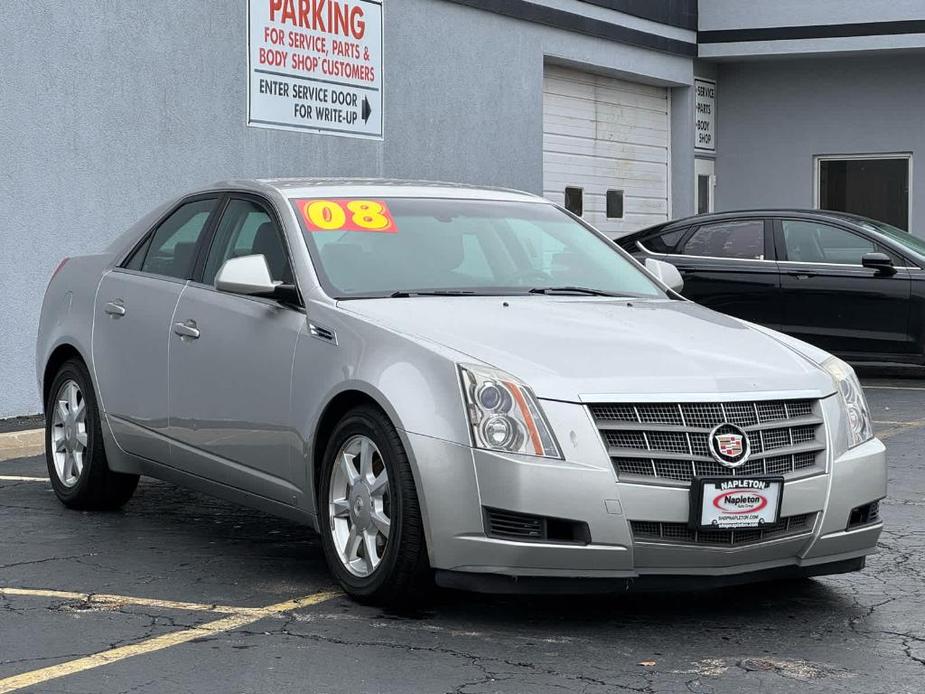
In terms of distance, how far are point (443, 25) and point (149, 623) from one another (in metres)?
11.2

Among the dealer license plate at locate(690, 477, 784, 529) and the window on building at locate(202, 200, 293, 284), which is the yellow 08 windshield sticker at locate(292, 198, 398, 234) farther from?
the dealer license plate at locate(690, 477, 784, 529)

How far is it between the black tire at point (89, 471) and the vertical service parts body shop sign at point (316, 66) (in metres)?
5.87

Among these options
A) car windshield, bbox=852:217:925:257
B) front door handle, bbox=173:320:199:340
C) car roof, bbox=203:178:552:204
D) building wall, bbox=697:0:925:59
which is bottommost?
front door handle, bbox=173:320:199:340

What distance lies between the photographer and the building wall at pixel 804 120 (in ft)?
68.8

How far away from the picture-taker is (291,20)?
13.7m

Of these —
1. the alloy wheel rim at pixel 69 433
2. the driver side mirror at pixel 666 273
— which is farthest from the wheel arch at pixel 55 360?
the driver side mirror at pixel 666 273

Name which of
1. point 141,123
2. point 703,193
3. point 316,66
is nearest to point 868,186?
point 703,193

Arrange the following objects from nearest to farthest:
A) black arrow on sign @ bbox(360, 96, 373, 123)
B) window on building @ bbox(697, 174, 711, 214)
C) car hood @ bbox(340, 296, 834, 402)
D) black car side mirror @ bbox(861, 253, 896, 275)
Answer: car hood @ bbox(340, 296, 834, 402)
black car side mirror @ bbox(861, 253, 896, 275)
black arrow on sign @ bbox(360, 96, 373, 123)
window on building @ bbox(697, 174, 711, 214)

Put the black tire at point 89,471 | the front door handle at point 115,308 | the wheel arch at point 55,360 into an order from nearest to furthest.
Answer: the front door handle at point 115,308
the black tire at point 89,471
the wheel arch at point 55,360

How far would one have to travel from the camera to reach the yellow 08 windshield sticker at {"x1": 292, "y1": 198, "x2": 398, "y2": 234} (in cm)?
658

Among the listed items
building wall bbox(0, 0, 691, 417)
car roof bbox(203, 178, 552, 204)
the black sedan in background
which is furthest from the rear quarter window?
car roof bbox(203, 178, 552, 204)

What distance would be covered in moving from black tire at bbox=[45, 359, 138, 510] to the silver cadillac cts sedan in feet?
0.53

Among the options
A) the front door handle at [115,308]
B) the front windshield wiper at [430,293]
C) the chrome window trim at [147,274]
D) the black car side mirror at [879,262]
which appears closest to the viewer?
the front windshield wiper at [430,293]

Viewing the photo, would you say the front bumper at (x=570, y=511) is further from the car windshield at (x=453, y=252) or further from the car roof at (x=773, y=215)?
the car roof at (x=773, y=215)
